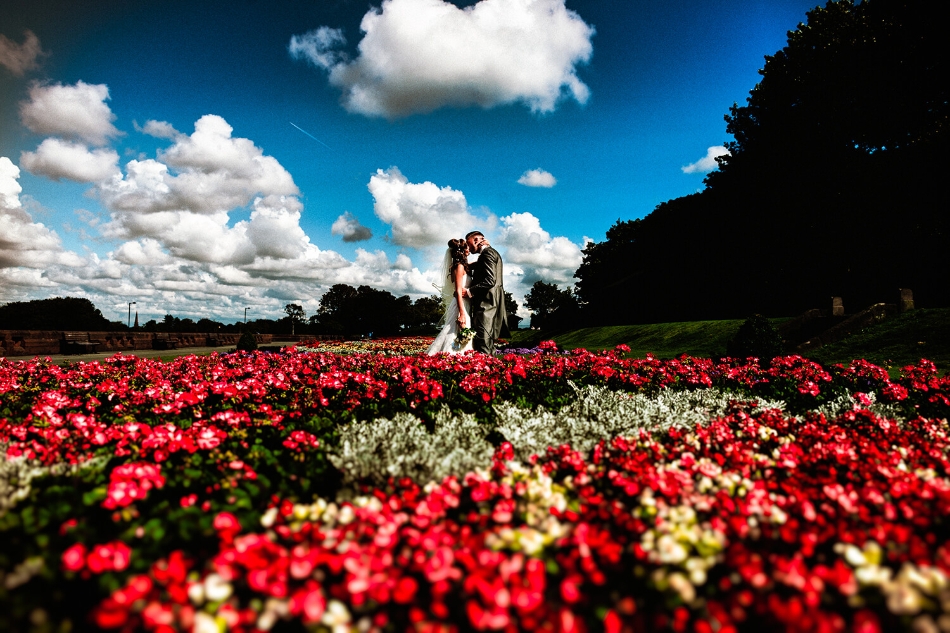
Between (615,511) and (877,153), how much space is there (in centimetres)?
2728

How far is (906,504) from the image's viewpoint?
2529mm

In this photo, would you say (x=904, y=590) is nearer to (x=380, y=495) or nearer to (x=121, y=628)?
(x=380, y=495)

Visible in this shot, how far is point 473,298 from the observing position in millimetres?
10602

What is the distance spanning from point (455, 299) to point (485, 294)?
3.52 feet

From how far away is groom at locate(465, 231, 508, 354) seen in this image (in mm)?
10352

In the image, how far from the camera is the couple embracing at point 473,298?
1039cm

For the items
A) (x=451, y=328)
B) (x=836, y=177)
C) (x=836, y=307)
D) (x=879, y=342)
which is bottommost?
(x=879, y=342)

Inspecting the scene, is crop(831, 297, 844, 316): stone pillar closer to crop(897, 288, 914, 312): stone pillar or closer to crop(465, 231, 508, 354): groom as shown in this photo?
crop(897, 288, 914, 312): stone pillar

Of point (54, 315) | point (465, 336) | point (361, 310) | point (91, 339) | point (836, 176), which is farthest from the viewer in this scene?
point (361, 310)

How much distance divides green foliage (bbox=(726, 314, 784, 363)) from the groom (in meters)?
5.08

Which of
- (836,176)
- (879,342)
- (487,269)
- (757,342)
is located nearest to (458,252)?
(487,269)

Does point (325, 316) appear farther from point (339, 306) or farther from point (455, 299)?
point (455, 299)

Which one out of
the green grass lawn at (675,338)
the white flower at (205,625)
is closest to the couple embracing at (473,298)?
the green grass lawn at (675,338)

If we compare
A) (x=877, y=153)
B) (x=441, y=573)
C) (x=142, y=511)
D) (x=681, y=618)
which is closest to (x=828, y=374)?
(x=681, y=618)
